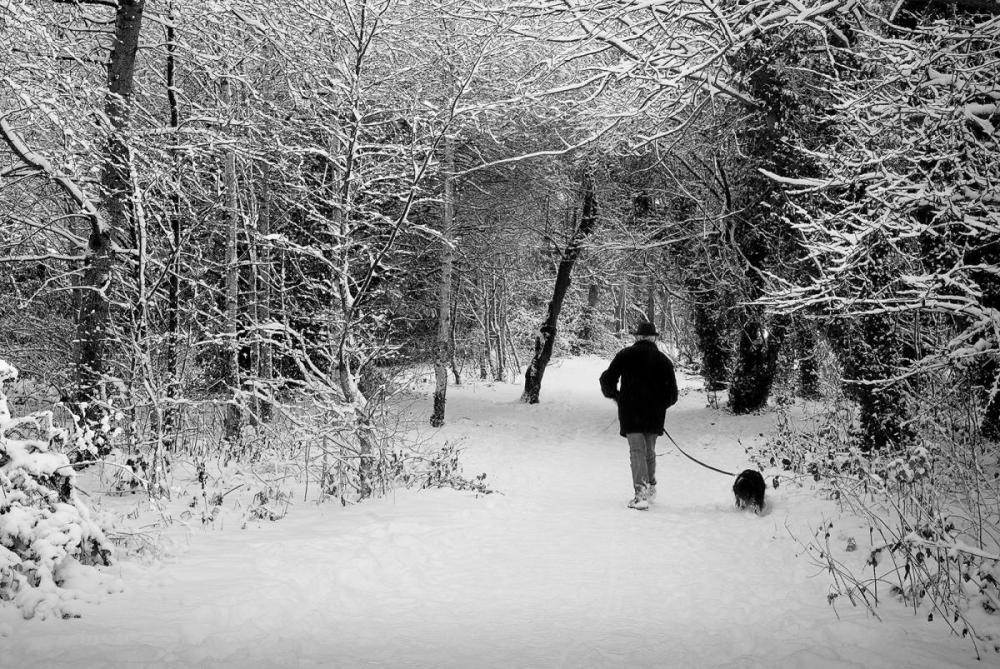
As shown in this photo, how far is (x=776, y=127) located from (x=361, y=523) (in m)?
9.13

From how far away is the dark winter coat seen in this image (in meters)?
7.68

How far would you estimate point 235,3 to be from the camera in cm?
879

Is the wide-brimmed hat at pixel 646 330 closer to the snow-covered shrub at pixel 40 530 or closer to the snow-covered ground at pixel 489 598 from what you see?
the snow-covered ground at pixel 489 598

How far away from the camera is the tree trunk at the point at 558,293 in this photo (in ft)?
58.9

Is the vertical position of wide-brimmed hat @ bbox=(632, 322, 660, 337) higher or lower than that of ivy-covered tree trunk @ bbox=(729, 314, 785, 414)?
higher

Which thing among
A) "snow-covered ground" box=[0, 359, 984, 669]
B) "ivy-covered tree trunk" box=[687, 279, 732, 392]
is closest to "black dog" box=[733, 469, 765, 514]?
"snow-covered ground" box=[0, 359, 984, 669]

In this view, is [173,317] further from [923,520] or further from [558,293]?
[558,293]

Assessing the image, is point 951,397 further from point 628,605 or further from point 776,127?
point 776,127

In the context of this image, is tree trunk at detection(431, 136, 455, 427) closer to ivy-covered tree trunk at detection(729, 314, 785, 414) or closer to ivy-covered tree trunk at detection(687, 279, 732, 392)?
ivy-covered tree trunk at detection(687, 279, 732, 392)

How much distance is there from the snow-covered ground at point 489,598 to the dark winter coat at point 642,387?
3.29 feet

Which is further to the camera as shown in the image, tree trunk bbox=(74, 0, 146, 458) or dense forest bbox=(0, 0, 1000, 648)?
tree trunk bbox=(74, 0, 146, 458)

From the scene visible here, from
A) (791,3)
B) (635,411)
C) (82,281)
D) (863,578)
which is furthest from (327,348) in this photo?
(791,3)

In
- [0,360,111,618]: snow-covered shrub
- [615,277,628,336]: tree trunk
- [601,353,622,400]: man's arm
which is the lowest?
[0,360,111,618]: snow-covered shrub

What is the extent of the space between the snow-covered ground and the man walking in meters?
0.43
